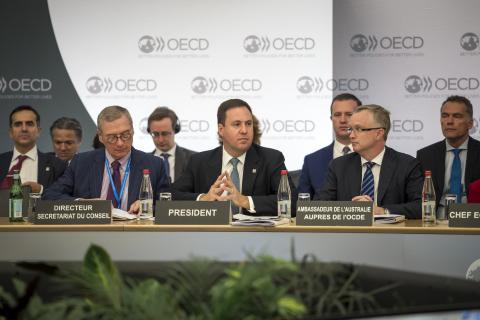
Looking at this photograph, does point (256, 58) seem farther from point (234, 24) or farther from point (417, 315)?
point (417, 315)

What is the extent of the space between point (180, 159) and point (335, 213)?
2952mm

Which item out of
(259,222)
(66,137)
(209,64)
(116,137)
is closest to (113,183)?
(116,137)

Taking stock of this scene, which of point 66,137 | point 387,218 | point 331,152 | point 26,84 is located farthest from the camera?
point 26,84

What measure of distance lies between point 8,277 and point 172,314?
463 millimetres

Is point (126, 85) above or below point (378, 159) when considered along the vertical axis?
above

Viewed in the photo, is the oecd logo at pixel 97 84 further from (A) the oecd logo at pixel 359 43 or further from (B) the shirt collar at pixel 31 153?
(A) the oecd logo at pixel 359 43

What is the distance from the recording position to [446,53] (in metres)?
7.07

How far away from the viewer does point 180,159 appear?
23.0 feet

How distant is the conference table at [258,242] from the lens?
4.11m

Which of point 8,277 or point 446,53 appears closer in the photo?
point 8,277

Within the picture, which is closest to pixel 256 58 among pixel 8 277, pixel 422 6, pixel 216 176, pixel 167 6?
pixel 167 6

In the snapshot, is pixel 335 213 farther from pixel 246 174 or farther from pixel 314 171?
pixel 314 171

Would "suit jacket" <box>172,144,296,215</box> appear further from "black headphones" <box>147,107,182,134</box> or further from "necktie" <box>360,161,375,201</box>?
"black headphones" <box>147,107,182,134</box>

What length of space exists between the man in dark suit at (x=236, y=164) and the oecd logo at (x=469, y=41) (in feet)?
8.32
